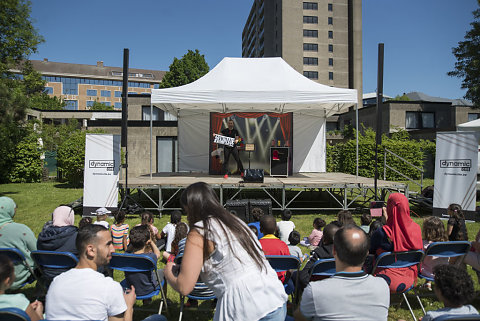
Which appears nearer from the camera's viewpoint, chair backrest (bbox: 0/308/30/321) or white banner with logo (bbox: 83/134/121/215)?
chair backrest (bbox: 0/308/30/321)

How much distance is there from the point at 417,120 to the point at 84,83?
84.0m

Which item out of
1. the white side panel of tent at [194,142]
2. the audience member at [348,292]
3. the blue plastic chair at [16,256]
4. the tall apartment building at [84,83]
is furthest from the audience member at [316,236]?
the tall apartment building at [84,83]

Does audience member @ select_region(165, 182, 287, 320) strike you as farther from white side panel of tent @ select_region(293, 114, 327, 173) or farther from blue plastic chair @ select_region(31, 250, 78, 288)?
white side panel of tent @ select_region(293, 114, 327, 173)

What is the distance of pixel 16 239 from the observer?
3029 millimetres

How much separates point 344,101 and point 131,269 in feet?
25.1

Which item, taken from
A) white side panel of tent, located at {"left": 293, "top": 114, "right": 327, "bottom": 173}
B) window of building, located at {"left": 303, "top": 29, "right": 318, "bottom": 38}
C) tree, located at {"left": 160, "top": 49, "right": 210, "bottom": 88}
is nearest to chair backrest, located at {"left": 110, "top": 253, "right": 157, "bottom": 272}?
white side panel of tent, located at {"left": 293, "top": 114, "right": 327, "bottom": 173}

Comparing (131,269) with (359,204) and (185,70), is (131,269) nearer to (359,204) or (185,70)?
(359,204)

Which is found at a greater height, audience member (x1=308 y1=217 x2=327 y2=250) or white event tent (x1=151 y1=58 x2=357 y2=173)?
white event tent (x1=151 y1=58 x2=357 y2=173)

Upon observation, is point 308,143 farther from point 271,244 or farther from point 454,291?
point 454,291

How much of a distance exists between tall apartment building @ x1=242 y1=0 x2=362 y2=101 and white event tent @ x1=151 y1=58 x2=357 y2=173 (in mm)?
36723

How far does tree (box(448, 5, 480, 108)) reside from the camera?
19.5m

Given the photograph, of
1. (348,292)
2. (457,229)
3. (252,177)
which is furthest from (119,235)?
Answer: (457,229)

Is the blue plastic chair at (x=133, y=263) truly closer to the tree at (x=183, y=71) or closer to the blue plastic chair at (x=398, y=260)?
the blue plastic chair at (x=398, y=260)

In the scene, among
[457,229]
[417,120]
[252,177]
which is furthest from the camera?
[417,120]
